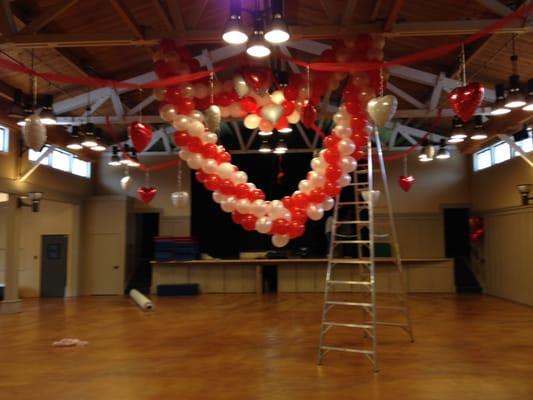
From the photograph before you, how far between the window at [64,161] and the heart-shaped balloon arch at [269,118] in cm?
622

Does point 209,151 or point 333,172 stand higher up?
point 209,151

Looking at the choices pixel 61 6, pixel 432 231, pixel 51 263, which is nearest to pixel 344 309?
pixel 432 231

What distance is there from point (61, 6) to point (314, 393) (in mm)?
4937

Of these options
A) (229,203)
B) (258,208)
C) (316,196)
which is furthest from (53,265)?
(316,196)

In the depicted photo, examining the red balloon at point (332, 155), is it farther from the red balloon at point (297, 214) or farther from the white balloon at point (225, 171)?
the white balloon at point (225, 171)

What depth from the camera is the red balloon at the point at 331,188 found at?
668cm

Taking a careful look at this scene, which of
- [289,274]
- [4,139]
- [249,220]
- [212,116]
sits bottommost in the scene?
[289,274]

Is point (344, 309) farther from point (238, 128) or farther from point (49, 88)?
point (49, 88)

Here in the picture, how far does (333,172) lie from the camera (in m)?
6.51

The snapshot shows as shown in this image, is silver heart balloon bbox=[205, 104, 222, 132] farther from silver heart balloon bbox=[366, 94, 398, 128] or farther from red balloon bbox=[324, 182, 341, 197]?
silver heart balloon bbox=[366, 94, 398, 128]

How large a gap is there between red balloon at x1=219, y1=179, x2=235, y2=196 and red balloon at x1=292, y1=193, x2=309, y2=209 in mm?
920

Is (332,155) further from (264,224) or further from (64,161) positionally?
(64,161)

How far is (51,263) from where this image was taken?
13.6 m

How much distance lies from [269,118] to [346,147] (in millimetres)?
1042
